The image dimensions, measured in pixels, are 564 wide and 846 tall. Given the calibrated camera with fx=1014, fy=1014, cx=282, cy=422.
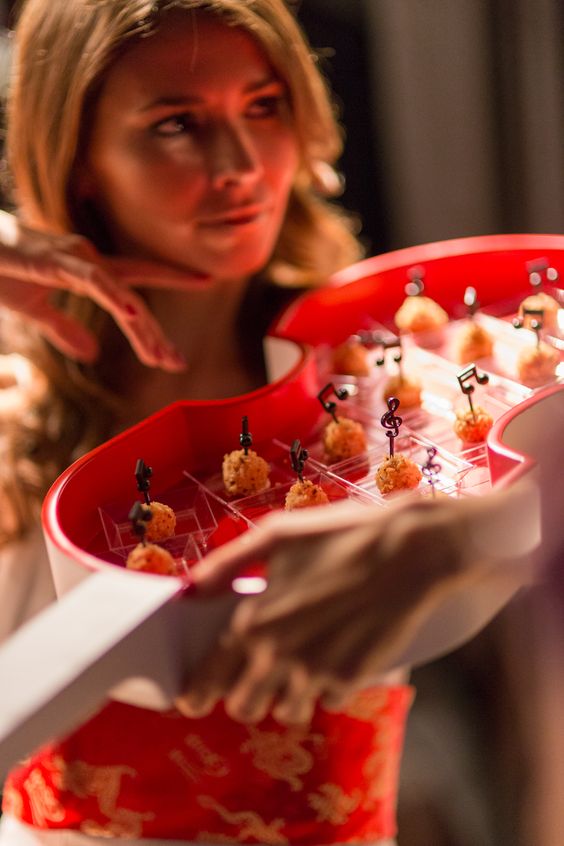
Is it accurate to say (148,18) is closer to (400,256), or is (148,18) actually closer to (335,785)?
(400,256)

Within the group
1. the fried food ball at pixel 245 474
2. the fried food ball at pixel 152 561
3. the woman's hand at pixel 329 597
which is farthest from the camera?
the fried food ball at pixel 245 474

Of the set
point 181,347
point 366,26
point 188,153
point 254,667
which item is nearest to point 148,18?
point 188,153

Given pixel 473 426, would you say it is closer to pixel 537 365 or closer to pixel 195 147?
pixel 537 365

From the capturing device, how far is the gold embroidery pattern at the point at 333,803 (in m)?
0.88

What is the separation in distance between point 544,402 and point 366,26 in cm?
153

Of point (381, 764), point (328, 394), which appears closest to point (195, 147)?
point (328, 394)

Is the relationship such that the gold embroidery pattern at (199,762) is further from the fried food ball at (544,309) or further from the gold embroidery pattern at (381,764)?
the fried food ball at (544,309)

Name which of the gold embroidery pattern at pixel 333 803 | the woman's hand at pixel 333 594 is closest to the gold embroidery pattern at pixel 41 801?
the gold embroidery pattern at pixel 333 803

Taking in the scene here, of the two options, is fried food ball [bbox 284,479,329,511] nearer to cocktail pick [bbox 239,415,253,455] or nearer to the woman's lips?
cocktail pick [bbox 239,415,253,455]

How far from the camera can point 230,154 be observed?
0.98 metres

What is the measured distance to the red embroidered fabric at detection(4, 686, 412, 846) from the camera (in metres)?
0.86

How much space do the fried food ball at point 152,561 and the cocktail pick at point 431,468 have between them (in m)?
0.22

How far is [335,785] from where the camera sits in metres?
0.89

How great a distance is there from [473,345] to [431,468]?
0.84 feet
